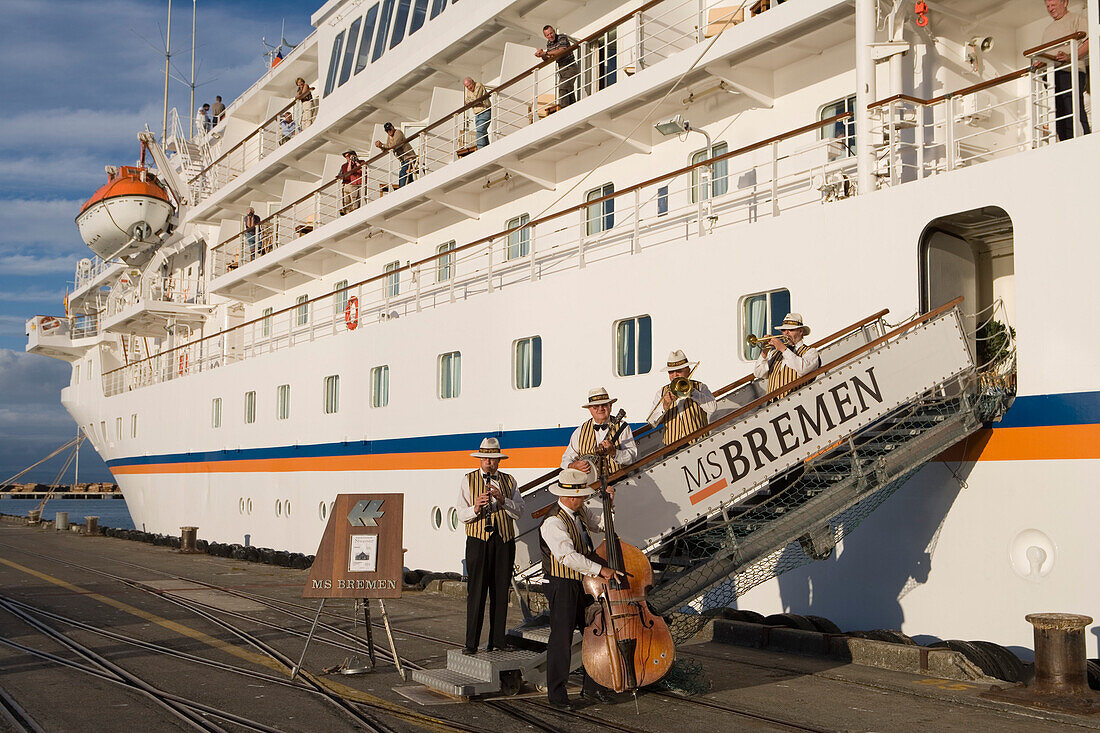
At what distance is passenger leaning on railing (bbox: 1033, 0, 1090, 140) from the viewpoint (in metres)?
9.85

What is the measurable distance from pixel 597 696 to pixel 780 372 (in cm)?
Answer: 347

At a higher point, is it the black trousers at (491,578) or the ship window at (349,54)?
the ship window at (349,54)

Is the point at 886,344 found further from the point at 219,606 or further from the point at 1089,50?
the point at 219,606

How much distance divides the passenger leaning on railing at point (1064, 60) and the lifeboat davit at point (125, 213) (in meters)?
24.8

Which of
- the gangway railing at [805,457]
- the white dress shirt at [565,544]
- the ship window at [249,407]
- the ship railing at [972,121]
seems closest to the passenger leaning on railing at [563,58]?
the ship railing at [972,121]

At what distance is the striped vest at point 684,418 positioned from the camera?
8859mm

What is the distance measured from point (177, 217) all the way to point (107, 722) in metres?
26.1

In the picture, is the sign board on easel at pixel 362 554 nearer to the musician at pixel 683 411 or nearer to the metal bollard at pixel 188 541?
the musician at pixel 683 411

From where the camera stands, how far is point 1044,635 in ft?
24.0

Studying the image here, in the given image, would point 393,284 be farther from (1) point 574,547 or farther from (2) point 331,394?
(1) point 574,547

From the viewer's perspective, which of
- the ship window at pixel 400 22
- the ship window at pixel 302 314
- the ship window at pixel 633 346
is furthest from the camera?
the ship window at pixel 302 314

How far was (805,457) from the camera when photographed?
8.27m

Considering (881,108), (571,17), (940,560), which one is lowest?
(940,560)

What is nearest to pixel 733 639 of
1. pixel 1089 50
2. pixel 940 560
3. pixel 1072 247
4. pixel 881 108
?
pixel 940 560
